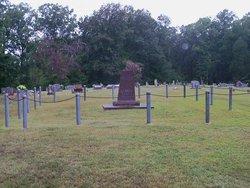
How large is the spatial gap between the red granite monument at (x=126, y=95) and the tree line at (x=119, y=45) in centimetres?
2916

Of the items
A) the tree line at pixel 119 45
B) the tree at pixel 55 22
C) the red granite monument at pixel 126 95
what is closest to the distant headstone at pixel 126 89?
the red granite monument at pixel 126 95

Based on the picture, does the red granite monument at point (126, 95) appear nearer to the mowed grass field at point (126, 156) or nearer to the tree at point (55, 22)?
the mowed grass field at point (126, 156)

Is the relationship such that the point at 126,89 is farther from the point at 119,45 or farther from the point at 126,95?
the point at 119,45

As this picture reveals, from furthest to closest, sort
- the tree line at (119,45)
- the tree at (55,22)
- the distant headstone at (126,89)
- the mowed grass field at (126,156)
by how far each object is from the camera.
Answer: the tree at (55,22), the tree line at (119,45), the distant headstone at (126,89), the mowed grass field at (126,156)

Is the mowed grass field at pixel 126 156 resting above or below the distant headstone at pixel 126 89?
below

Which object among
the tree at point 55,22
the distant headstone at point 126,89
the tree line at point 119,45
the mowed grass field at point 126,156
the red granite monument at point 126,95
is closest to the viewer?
the mowed grass field at point 126,156

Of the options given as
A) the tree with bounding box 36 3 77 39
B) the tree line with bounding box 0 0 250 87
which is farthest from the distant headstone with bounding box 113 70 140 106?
the tree with bounding box 36 3 77 39

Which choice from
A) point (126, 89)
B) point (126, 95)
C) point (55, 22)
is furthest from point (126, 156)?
point (55, 22)

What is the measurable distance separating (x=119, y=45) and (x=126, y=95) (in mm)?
53498

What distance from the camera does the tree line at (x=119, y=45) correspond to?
62.5 metres

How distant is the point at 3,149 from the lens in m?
10.8

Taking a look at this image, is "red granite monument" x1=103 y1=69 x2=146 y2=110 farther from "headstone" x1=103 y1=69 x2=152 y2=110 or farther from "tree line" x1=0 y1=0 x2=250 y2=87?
"tree line" x1=0 y1=0 x2=250 y2=87

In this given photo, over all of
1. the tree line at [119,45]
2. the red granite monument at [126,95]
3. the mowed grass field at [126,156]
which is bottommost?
the mowed grass field at [126,156]

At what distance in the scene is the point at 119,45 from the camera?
3041 inches
